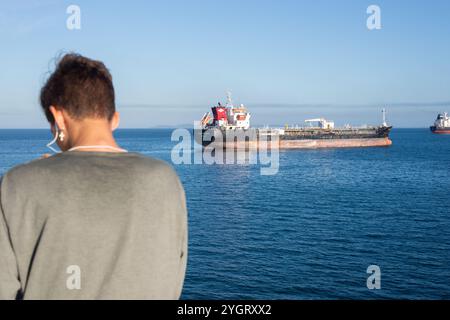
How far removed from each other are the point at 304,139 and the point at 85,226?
296ft

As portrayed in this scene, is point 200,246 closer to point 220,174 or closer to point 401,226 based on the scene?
point 401,226

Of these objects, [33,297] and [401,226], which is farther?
[401,226]

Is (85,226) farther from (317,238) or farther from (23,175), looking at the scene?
(317,238)

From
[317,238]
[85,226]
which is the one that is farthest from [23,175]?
[317,238]

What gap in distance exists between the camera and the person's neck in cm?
193

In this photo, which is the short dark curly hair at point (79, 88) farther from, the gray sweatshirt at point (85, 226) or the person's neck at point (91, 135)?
the gray sweatshirt at point (85, 226)

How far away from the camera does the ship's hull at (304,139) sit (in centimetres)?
8281

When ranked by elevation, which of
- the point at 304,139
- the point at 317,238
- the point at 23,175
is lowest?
the point at 317,238

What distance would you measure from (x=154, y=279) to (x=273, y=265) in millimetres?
19078

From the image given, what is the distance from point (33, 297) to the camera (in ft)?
5.90

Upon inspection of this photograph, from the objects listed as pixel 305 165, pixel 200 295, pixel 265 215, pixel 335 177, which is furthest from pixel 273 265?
pixel 305 165

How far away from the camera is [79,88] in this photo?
1933mm
